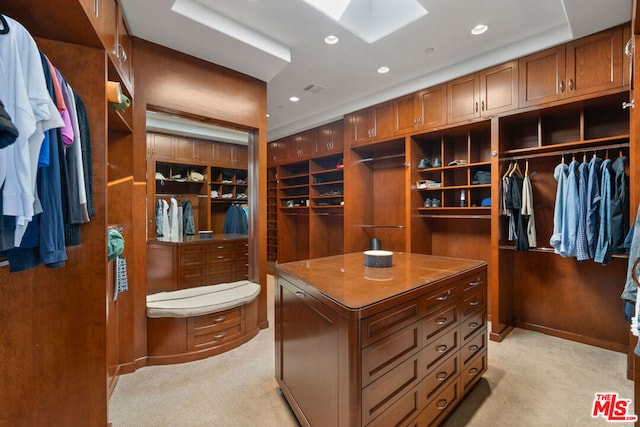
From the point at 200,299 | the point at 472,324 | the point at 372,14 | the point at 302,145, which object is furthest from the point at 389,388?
the point at 302,145

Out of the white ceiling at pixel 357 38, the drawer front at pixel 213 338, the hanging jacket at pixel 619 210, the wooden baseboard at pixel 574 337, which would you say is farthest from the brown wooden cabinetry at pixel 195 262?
the hanging jacket at pixel 619 210

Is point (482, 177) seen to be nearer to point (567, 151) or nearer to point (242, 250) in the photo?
point (567, 151)

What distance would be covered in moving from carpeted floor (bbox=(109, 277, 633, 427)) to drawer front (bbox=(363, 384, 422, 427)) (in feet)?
1.54

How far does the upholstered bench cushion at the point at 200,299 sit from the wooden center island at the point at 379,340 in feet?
2.98

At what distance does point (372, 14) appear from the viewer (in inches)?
105

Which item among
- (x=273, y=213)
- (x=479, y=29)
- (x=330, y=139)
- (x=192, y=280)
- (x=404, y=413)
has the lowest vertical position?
(x=404, y=413)

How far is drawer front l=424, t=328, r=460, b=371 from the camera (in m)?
1.56

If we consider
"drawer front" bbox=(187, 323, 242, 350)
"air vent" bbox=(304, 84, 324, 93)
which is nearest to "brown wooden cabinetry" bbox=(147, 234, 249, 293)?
"drawer front" bbox=(187, 323, 242, 350)

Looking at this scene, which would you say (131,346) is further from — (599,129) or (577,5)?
(599,129)

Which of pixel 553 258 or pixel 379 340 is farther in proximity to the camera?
pixel 553 258

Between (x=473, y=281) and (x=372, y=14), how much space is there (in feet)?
8.04

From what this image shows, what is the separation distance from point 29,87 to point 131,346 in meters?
2.10

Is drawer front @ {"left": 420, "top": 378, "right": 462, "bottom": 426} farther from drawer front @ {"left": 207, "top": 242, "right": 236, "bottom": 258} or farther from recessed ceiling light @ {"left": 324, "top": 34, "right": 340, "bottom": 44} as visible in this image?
recessed ceiling light @ {"left": 324, "top": 34, "right": 340, "bottom": 44}

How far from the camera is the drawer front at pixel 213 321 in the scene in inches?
99.5
